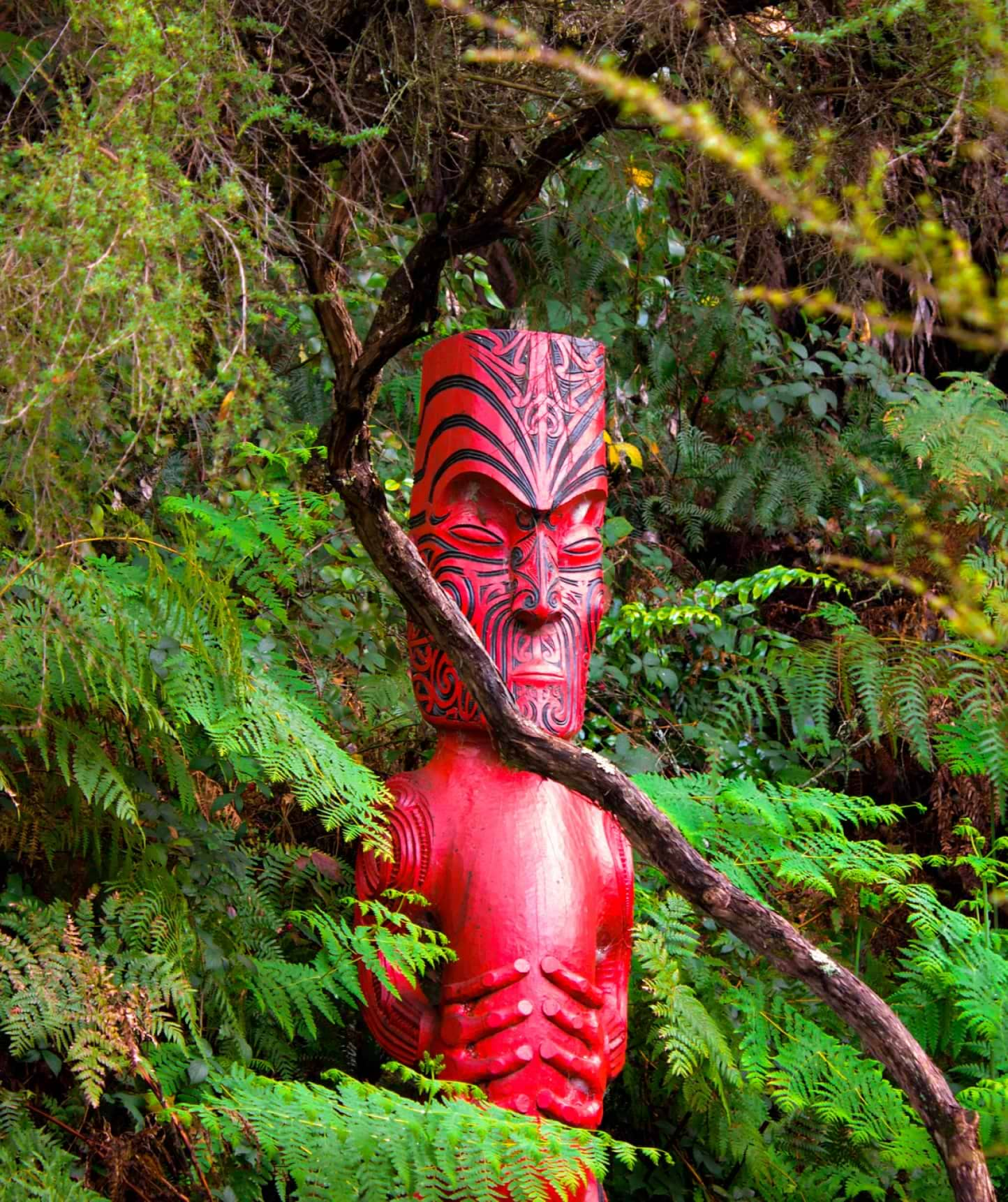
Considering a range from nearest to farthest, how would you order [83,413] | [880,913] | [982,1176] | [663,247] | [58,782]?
[982,1176] < [58,782] < [83,413] < [880,913] < [663,247]

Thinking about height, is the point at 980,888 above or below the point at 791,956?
above

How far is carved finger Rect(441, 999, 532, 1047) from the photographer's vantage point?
3.19 m

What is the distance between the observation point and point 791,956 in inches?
114

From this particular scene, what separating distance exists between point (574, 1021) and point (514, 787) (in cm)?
61

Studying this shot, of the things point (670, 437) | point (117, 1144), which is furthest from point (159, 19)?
point (670, 437)

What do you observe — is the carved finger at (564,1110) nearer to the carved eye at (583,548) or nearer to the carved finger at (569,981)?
the carved finger at (569,981)

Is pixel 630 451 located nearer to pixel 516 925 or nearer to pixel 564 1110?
pixel 516 925

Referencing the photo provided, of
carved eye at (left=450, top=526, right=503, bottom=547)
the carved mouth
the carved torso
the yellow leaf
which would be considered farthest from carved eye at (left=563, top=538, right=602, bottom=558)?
the yellow leaf

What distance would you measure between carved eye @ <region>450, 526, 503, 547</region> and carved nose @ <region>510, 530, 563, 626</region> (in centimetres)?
6

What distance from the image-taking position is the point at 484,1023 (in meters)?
3.19

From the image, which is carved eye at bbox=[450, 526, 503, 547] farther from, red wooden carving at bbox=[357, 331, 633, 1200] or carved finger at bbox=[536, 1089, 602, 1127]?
carved finger at bbox=[536, 1089, 602, 1127]

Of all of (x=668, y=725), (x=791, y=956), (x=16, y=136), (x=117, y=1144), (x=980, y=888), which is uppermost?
(x=16, y=136)

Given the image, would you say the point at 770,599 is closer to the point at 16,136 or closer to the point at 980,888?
the point at 980,888

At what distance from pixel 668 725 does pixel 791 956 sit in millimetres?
2505
